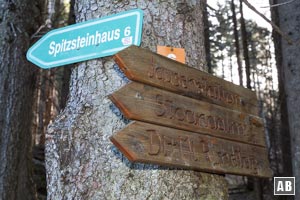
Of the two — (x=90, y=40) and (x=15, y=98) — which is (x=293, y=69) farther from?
(x=90, y=40)

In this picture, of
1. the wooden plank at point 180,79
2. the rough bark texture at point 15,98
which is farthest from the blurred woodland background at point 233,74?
the wooden plank at point 180,79

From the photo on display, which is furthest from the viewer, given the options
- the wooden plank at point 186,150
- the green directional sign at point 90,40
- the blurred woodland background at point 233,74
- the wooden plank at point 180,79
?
the blurred woodland background at point 233,74

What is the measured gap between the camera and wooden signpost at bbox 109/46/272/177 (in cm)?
136

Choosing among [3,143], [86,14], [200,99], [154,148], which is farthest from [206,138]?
[3,143]

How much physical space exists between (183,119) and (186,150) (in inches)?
4.3

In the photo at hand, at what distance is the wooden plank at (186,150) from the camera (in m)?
1.33

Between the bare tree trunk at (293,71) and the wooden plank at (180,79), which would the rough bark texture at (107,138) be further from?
the bare tree trunk at (293,71)

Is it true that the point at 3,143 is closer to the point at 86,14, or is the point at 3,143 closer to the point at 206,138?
the point at 86,14

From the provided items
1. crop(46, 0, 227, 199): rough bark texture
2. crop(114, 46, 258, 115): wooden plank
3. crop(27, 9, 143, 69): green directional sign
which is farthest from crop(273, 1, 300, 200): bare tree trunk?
crop(27, 9, 143, 69): green directional sign

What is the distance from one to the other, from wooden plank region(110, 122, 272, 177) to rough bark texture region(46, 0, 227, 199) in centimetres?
8

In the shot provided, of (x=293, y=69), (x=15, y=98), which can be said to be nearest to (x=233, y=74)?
(x=293, y=69)

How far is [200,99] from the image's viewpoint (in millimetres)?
1614

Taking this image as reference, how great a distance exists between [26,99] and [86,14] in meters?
3.03

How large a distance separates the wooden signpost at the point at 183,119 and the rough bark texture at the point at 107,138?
0.11 metres
